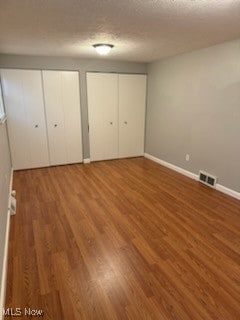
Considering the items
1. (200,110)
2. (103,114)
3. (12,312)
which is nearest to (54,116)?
(103,114)

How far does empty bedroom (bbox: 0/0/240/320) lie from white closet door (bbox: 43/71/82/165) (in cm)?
2

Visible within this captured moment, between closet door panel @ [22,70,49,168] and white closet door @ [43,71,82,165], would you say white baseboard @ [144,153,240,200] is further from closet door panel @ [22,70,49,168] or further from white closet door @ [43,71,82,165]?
closet door panel @ [22,70,49,168]

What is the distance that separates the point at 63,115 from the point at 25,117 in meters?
0.76

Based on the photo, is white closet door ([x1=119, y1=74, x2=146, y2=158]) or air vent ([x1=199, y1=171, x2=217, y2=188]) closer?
air vent ([x1=199, y1=171, x2=217, y2=188])

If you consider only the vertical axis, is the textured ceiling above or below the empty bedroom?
above

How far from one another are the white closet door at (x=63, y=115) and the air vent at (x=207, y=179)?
2.69 meters

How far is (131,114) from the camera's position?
5344 millimetres

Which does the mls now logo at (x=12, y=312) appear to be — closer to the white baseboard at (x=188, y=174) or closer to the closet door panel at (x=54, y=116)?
the white baseboard at (x=188, y=174)

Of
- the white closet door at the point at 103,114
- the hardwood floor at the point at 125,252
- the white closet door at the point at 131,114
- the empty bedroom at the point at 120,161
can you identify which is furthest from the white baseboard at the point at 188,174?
the white closet door at the point at 103,114

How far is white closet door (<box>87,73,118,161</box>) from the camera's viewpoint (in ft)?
15.9

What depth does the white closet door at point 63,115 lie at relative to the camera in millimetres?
4500

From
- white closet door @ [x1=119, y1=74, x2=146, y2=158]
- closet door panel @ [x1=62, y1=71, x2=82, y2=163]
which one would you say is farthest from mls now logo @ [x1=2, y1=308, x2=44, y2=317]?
white closet door @ [x1=119, y1=74, x2=146, y2=158]

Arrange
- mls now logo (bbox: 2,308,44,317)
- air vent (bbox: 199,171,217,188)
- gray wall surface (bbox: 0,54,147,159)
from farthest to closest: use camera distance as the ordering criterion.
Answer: gray wall surface (bbox: 0,54,147,159) < air vent (bbox: 199,171,217,188) < mls now logo (bbox: 2,308,44,317)

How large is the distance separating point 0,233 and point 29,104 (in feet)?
10.3
